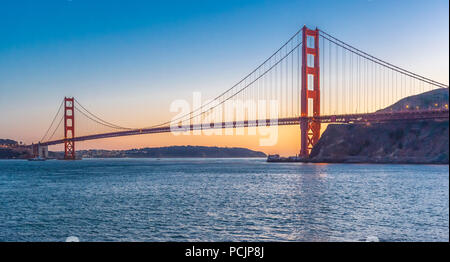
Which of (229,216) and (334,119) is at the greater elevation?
(334,119)

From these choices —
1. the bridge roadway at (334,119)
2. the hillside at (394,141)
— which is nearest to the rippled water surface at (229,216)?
the bridge roadway at (334,119)

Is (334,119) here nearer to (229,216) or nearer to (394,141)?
(394,141)

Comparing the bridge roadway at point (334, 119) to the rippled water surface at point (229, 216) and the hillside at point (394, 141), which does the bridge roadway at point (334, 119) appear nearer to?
the hillside at point (394, 141)

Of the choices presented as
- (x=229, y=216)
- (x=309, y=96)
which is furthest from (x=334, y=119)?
(x=229, y=216)

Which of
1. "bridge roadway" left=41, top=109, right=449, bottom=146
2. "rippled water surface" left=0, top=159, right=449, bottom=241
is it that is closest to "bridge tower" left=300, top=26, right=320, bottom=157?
"bridge roadway" left=41, top=109, right=449, bottom=146

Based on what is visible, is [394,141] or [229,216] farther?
[394,141]

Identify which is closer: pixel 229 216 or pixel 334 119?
pixel 229 216

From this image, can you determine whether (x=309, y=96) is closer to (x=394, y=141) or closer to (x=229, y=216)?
(x=394, y=141)

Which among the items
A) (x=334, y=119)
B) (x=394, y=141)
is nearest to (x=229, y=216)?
(x=334, y=119)

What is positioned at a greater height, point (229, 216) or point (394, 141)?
point (394, 141)

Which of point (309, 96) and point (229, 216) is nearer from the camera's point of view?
point (229, 216)

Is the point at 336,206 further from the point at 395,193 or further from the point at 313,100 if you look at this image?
the point at 313,100
